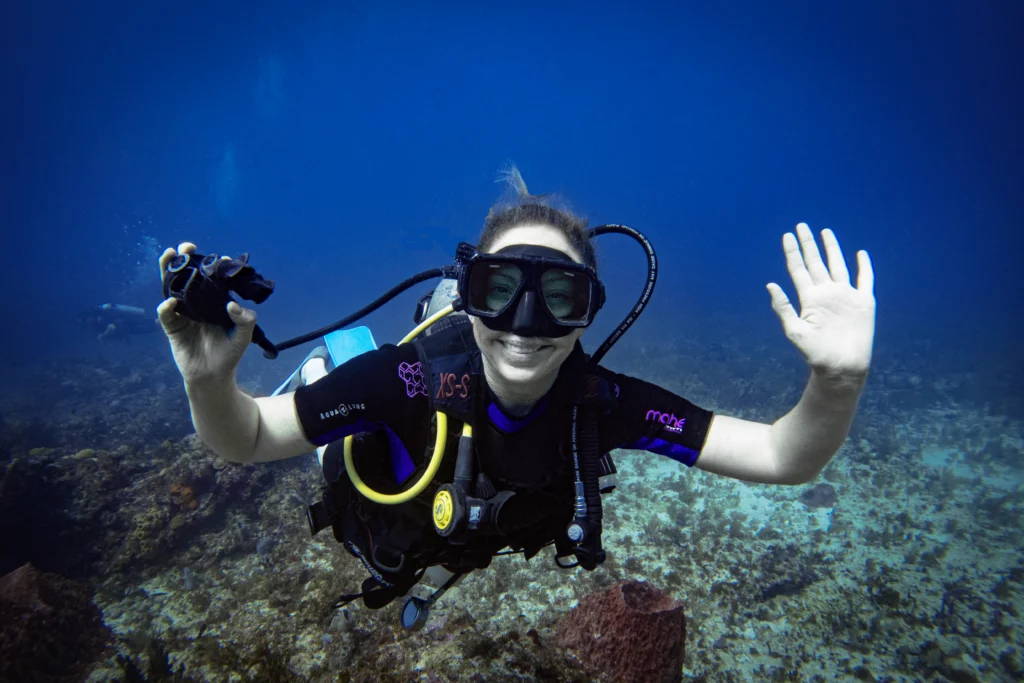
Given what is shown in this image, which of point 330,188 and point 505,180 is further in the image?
point 330,188

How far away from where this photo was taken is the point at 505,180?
358cm

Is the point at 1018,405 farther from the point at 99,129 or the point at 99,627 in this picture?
the point at 99,129

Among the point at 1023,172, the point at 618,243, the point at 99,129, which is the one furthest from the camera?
the point at 618,243

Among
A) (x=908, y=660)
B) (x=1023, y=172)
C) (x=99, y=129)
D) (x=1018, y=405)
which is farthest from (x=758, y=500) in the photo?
(x=1023, y=172)

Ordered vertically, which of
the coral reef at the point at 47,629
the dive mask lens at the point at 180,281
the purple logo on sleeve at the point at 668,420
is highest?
A: the dive mask lens at the point at 180,281

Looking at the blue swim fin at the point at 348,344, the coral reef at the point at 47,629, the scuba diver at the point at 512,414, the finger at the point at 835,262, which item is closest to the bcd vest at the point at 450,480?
the scuba diver at the point at 512,414

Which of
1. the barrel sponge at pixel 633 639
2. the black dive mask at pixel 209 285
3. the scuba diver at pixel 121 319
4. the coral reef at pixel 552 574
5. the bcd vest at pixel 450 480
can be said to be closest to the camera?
the black dive mask at pixel 209 285

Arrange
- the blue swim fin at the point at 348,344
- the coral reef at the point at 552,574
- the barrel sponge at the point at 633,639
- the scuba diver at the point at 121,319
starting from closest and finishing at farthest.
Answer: the barrel sponge at the point at 633,639, the coral reef at the point at 552,574, the blue swim fin at the point at 348,344, the scuba diver at the point at 121,319

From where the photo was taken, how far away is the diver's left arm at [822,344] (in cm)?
186

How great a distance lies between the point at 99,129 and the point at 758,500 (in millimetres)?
101994

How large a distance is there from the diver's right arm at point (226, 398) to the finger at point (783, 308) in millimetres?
2334

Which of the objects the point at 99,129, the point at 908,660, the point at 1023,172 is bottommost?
the point at 908,660

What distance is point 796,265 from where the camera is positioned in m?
2.06

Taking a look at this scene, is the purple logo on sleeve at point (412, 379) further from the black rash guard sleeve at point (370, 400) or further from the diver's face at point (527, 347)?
the diver's face at point (527, 347)
